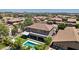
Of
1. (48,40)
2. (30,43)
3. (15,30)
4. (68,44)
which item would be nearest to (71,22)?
(68,44)

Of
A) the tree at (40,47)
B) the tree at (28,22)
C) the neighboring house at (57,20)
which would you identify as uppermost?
the neighboring house at (57,20)

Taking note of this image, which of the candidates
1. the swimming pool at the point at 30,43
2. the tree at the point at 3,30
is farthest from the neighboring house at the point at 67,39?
the tree at the point at 3,30

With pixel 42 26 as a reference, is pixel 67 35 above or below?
below

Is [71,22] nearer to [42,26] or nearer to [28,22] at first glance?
[42,26]

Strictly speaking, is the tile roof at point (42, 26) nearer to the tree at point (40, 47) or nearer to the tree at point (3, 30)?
the tree at point (40, 47)

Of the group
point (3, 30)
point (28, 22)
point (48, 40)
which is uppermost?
point (28, 22)

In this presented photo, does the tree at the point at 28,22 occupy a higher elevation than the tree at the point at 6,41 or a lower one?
higher
